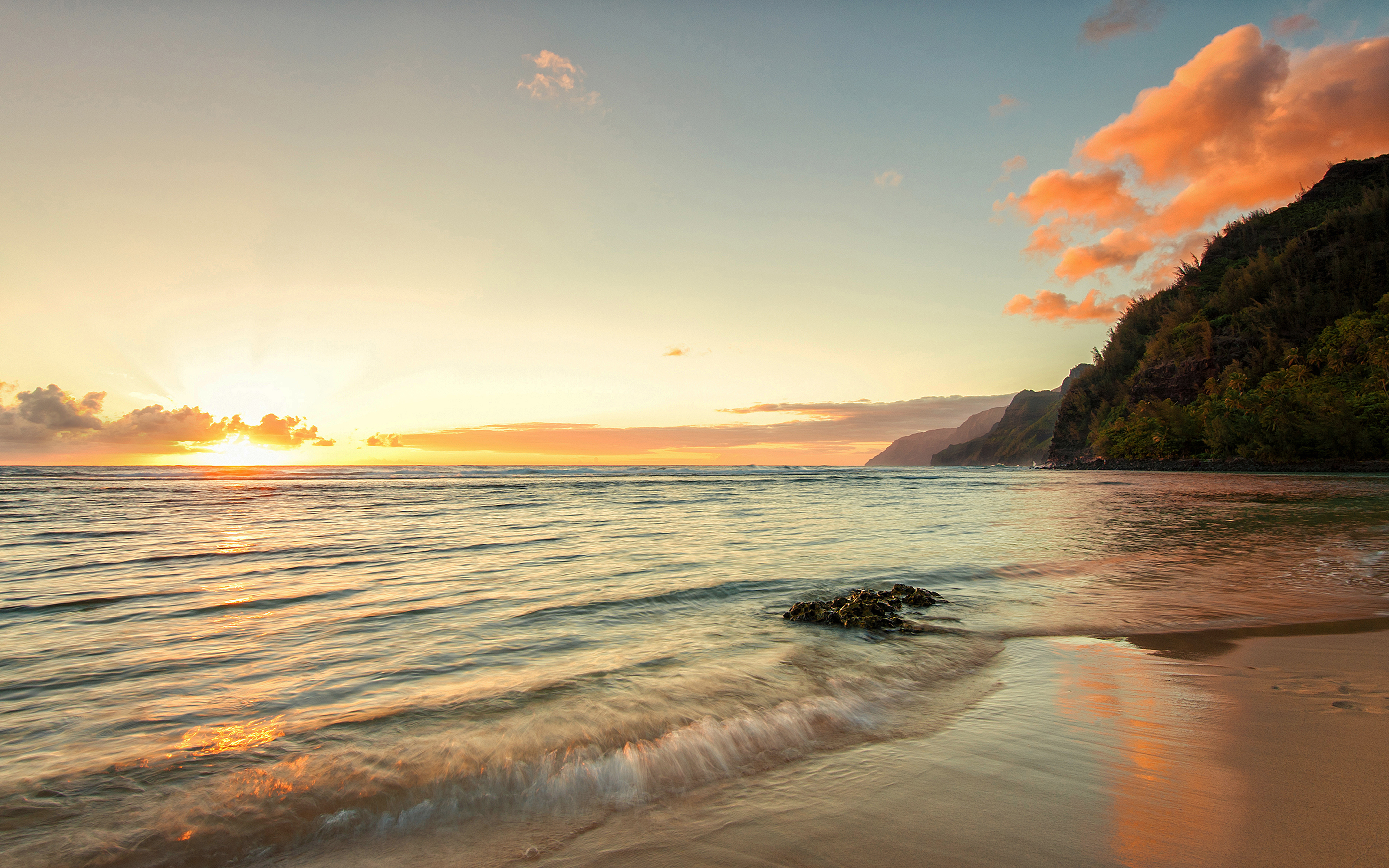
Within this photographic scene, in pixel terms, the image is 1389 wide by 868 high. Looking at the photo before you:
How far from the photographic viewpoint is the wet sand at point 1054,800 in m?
2.77

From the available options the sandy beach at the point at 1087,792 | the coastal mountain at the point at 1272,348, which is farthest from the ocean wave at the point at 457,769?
the coastal mountain at the point at 1272,348

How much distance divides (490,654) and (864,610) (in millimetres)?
4802

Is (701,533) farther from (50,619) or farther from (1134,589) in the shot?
(50,619)

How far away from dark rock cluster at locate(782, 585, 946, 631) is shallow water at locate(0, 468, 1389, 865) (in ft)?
→ 1.35

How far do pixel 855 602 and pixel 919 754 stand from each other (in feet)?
13.9

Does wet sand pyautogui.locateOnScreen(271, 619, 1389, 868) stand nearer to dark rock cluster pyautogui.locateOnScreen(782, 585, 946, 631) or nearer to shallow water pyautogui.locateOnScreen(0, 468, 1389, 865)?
shallow water pyautogui.locateOnScreen(0, 468, 1389, 865)

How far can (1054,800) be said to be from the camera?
324cm

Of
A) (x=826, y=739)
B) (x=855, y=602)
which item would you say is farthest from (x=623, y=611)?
(x=826, y=739)

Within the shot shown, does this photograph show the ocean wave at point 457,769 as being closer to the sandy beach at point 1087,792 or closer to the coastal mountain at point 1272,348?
the sandy beach at point 1087,792

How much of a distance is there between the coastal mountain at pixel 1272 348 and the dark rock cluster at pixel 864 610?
3072 inches

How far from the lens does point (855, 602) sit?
816 cm

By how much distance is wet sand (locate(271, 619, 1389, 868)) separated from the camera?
277 cm

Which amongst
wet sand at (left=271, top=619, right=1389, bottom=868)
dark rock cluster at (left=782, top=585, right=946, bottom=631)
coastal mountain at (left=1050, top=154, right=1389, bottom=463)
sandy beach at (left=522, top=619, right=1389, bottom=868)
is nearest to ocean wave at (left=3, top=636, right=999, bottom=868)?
wet sand at (left=271, top=619, right=1389, bottom=868)

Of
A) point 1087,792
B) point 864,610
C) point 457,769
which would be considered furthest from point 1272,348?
point 457,769
